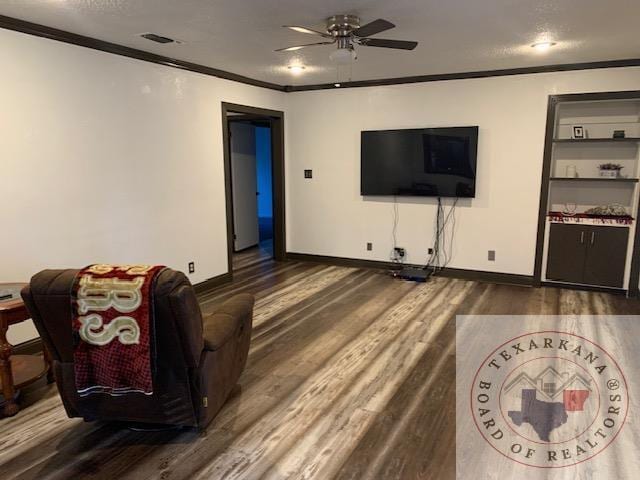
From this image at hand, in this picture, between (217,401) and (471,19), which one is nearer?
(217,401)

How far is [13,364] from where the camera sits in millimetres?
3016

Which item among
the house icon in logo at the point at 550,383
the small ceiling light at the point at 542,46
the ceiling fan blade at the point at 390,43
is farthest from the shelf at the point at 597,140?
the house icon in logo at the point at 550,383

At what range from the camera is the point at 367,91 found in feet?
19.1

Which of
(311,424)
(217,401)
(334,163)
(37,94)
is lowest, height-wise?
(311,424)

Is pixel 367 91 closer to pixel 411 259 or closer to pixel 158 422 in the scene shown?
pixel 411 259

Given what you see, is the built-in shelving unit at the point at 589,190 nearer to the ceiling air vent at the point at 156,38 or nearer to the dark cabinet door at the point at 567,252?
the dark cabinet door at the point at 567,252

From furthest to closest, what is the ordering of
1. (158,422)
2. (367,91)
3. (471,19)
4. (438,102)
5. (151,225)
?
(367,91), (438,102), (151,225), (471,19), (158,422)

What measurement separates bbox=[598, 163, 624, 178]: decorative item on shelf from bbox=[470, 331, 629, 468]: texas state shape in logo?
6.93 feet

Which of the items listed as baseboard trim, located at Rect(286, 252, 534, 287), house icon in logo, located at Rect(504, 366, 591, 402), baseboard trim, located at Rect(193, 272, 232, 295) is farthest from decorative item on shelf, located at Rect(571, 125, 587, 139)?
baseboard trim, located at Rect(193, 272, 232, 295)

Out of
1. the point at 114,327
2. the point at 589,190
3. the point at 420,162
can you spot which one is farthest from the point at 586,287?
the point at 114,327

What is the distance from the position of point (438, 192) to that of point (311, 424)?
3648 mm

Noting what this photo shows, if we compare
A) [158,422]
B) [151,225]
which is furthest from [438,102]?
[158,422]

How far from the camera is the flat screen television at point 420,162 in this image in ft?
17.5

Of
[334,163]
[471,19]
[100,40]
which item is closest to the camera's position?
[471,19]
